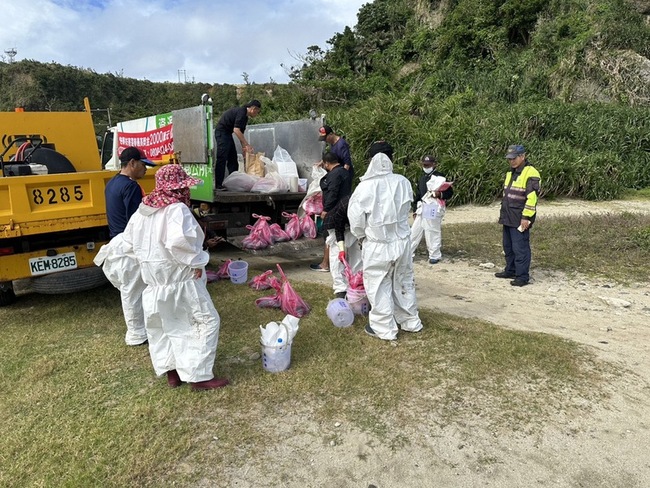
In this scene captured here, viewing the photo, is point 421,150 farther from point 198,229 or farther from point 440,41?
point 440,41

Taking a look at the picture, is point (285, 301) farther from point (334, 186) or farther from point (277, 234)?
point (277, 234)

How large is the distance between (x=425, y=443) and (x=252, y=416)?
1.06 metres

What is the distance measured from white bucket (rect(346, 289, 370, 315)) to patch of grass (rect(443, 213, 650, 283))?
301cm

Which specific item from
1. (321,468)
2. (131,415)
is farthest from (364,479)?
(131,415)

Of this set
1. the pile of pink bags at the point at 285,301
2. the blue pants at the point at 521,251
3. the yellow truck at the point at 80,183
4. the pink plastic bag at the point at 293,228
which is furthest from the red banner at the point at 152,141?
the blue pants at the point at 521,251

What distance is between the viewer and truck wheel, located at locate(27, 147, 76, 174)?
555 centimetres

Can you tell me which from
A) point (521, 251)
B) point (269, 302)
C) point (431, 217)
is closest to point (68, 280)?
point (269, 302)

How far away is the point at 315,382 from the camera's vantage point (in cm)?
342

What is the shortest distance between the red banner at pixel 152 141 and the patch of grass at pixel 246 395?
10.5 ft

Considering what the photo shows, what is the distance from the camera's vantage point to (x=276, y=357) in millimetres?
3545

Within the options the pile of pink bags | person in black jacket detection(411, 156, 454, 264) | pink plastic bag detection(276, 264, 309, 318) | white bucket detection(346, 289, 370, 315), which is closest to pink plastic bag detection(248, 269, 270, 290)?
the pile of pink bags

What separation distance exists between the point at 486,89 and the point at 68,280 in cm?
1791

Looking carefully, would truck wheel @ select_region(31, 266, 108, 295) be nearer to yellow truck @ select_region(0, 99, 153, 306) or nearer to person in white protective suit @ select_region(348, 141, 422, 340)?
yellow truck @ select_region(0, 99, 153, 306)

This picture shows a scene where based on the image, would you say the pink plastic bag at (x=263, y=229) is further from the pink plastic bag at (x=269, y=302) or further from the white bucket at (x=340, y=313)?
the white bucket at (x=340, y=313)
